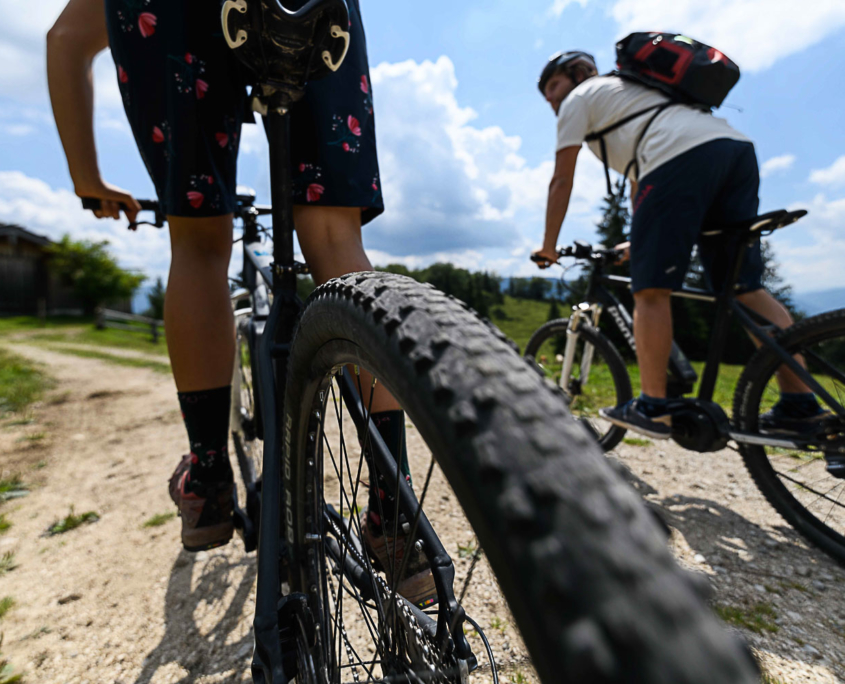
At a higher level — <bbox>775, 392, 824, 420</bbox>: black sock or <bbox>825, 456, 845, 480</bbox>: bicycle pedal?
<bbox>775, 392, 824, 420</bbox>: black sock

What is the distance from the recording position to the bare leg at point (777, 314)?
2045 mm

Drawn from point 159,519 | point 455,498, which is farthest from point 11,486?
point 455,498

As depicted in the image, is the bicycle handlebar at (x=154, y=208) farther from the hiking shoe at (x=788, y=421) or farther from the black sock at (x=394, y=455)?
the hiking shoe at (x=788, y=421)

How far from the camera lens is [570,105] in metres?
2.51

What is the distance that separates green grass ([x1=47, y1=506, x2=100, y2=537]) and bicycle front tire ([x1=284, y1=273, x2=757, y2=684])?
2391mm

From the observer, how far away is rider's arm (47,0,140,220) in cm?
130

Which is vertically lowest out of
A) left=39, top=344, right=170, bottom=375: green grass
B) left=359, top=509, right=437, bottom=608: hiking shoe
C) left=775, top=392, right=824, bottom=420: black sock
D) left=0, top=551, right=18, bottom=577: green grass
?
left=39, top=344, right=170, bottom=375: green grass

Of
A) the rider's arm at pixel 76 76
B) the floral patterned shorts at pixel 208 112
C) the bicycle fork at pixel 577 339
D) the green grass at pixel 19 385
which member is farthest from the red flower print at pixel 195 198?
the green grass at pixel 19 385

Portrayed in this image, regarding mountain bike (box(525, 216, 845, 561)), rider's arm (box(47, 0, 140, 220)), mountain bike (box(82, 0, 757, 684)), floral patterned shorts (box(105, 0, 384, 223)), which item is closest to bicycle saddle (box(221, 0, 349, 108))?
mountain bike (box(82, 0, 757, 684))

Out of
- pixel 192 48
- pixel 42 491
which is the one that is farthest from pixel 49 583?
pixel 192 48

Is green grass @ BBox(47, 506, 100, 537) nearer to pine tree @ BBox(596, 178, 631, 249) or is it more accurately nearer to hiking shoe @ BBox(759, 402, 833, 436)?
hiking shoe @ BBox(759, 402, 833, 436)

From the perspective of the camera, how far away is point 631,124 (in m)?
2.38

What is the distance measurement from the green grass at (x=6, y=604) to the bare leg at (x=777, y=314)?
3.08 m

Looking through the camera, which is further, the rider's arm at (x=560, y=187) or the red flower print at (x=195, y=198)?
the rider's arm at (x=560, y=187)
